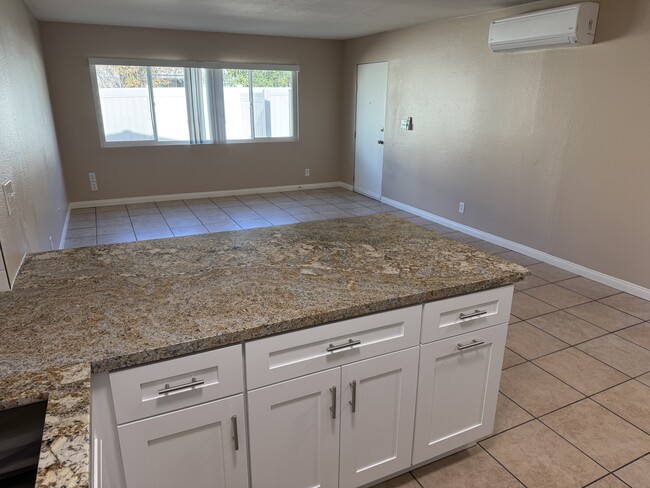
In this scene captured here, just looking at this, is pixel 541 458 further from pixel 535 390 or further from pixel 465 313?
pixel 465 313

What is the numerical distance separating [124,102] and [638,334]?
6087 millimetres

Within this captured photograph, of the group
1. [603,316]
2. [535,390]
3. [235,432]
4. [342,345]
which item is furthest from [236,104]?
[235,432]

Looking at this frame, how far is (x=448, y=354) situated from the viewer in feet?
5.40

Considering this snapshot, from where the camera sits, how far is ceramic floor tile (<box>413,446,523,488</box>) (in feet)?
5.98

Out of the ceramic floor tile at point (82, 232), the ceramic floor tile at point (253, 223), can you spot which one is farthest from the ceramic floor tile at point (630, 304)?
the ceramic floor tile at point (82, 232)

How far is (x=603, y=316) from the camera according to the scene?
125 inches

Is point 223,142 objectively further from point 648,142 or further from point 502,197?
point 648,142

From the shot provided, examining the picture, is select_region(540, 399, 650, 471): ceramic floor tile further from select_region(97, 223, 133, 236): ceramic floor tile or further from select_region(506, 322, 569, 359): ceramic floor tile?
select_region(97, 223, 133, 236): ceramic floor tile

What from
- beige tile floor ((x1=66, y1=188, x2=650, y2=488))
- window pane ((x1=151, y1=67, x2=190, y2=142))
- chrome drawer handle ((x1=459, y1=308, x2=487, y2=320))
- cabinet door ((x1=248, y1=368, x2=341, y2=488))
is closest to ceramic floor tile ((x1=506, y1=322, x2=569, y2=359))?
beige tile floor ((x1=66, y1=188, x2=650, y2=488))

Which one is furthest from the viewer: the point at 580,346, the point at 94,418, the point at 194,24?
the point at 194,24

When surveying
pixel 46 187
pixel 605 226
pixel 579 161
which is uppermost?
pixel 579 161

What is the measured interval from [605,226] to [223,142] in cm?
494

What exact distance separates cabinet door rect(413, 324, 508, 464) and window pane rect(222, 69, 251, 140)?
18.4ft

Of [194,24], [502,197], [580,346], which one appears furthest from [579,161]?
[194,24]
